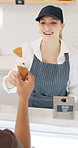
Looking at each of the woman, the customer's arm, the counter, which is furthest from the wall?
the customer's arm

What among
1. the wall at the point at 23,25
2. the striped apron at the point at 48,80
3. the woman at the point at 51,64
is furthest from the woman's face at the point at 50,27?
the wall at the point at 23,25

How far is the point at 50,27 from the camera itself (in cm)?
147

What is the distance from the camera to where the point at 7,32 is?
8.44 feet

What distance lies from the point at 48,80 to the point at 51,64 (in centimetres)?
10

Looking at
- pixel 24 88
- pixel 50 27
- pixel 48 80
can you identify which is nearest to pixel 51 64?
pixel 48 80

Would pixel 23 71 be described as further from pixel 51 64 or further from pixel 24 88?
pixel 51 64

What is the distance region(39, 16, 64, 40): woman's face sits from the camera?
145 centimetres

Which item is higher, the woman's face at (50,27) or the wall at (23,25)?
the wall at (23,25)

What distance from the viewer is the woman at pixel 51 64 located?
4.86 feet

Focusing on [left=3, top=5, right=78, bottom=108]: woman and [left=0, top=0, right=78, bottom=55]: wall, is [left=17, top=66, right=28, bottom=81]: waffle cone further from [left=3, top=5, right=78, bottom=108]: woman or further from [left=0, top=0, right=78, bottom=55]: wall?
[left=0, top=0, right=78, bottom=55]: wall

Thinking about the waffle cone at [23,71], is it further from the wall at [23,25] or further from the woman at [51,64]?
the wall at [23,25]

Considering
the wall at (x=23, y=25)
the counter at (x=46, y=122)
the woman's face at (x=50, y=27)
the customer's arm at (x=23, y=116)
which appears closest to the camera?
the customer's arm at (x=23, y=116)

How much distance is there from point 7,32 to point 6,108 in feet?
5.39

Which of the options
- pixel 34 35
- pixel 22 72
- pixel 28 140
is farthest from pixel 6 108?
pixel 34 35
